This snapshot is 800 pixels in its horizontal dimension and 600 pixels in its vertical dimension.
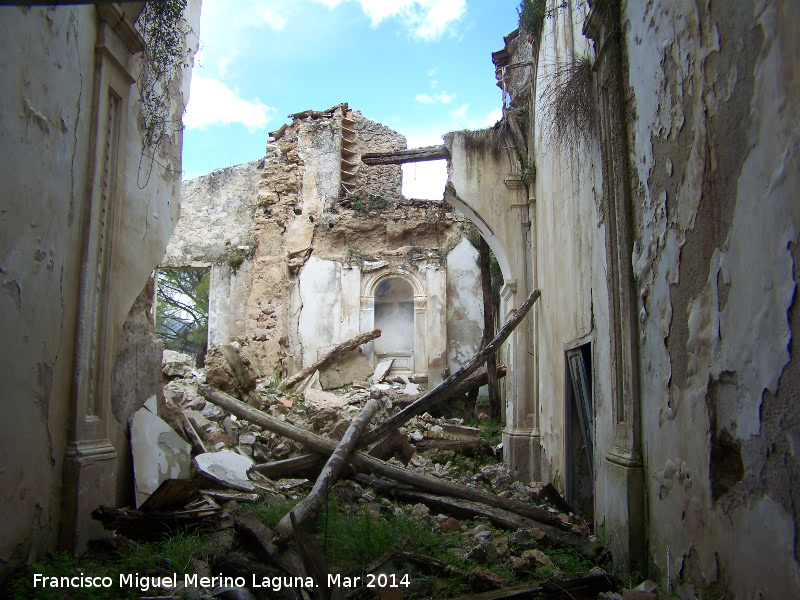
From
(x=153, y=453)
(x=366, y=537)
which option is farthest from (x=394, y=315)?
(x=366, y=537)

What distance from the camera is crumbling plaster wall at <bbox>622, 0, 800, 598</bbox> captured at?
204 centimetres

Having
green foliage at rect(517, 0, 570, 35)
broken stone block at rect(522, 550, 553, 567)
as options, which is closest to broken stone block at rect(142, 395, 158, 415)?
broken stone block at rect(522, 550, 553, 567)

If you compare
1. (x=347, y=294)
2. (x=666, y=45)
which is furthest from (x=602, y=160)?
(x=347, y=294)

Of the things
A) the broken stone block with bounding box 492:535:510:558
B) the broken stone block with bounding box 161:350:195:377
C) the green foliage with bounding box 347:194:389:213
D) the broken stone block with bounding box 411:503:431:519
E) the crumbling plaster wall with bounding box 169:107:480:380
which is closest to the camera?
the broken stone block with bounding box 492:535:510:558

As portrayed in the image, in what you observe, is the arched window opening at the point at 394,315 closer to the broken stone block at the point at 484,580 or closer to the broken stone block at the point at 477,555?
the broken stone block at the point at 477,555

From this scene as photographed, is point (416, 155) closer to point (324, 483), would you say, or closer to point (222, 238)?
point (324, 483)

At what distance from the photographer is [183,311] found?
808 inches

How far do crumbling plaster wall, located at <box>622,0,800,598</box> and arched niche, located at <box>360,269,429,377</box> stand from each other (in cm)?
1156

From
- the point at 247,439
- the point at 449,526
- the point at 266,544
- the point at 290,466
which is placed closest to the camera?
the point at 266,544

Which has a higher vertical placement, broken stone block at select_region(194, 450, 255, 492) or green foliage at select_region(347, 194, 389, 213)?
green foliage at select_region(347, 194, 389, 213)

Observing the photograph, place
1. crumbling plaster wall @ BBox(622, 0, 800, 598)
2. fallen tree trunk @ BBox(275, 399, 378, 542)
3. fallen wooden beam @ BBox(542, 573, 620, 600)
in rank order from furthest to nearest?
fallen tree trunk @ BBox(275, 399, 378, 542)
fallen wooden beam @ BBox(542, 573, 620, 600)
crumbling plaster wall @ BBox(622, 0, 800, 598)

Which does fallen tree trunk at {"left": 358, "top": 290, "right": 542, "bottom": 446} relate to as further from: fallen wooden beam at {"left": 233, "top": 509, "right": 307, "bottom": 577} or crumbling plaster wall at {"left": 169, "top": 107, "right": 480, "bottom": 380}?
crumbling plaster wall at {"left": 169, "top": 107, "right": 480, "bottom": 380}

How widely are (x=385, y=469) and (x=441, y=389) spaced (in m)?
1.29

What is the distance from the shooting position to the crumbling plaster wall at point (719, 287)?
6.71 ft
